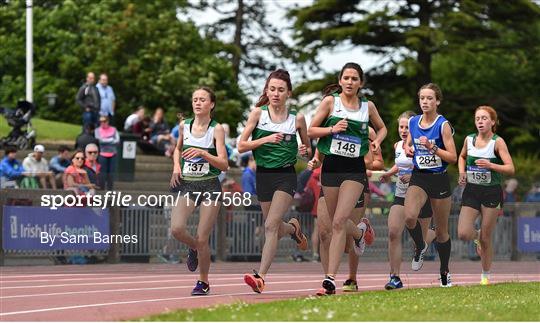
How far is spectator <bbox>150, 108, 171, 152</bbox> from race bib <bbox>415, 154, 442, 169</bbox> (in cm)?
1834

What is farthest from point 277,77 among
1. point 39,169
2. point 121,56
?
point 121,56

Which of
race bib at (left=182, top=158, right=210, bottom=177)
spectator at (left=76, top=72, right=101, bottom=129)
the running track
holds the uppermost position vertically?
spectator at (left=76, top=72, right=101, bottom=129)

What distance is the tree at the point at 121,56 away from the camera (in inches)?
2190

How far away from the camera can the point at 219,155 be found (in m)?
15.6

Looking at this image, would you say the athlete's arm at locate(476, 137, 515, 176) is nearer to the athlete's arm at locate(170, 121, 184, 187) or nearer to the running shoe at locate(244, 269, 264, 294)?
the running shoe at locate(244, 269, 264, 294)

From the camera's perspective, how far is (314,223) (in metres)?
26.8

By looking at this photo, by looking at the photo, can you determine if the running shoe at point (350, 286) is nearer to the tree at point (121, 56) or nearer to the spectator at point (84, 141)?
the spectator at point (84, 141)

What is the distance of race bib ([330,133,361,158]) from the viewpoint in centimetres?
1511

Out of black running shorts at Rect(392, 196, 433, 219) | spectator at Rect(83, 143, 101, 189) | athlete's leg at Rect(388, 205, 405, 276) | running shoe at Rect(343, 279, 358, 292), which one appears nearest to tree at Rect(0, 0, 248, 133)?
spectator at Rect(83, 143, 101, 189)

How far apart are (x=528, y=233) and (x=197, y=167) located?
1511cm

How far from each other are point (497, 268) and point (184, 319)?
557 inches

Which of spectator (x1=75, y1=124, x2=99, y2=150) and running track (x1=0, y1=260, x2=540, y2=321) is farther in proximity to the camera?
spectator (x1=75, y1=124, x2=99, y2=150)

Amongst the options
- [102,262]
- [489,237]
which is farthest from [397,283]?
[102,262]

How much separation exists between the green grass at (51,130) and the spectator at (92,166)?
12.1 m
